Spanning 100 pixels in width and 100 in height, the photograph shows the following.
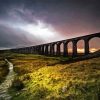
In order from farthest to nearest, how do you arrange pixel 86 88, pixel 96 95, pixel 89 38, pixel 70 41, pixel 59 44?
pixel 59 44 < pixel 70 41 < pixel 89 38 < pixel 86 88 < pixel 96 95

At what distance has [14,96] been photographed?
1586 cm

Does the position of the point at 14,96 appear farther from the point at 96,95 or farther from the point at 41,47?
the point at 41,47

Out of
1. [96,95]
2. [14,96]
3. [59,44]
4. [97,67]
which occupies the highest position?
[59,44]

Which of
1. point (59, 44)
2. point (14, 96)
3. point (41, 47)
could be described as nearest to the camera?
point (14, 96)

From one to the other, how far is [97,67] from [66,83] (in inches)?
158

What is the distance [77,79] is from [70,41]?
60.4 metres

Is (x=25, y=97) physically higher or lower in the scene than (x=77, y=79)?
lower

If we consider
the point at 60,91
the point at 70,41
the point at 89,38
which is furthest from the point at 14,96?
the point at 70,41

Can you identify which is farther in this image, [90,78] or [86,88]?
[90,78]

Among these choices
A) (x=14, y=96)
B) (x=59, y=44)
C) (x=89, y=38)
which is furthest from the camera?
(x=59, y=44)

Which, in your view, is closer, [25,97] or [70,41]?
[25,97]

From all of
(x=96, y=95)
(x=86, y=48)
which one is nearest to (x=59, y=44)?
(x=86, y=48)

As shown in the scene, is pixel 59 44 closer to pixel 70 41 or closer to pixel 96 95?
pixel 70 41

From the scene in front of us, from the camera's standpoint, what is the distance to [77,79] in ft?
45.7
